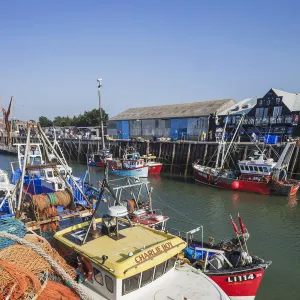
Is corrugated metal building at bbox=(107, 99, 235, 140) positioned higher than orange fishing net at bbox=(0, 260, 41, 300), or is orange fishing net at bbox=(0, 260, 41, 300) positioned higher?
corrugated metal building at bbox=(107, 99, 235, 140)

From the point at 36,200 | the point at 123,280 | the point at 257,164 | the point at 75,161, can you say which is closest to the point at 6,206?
the point at 36,200

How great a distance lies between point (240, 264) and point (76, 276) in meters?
7.00

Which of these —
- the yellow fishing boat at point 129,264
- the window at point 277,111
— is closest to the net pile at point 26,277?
the yellow fishing boat at point 129,264

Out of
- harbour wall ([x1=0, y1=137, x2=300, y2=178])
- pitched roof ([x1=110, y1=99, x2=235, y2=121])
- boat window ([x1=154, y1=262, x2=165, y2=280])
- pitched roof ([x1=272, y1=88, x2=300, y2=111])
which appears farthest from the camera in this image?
pitched roof ([x1=110, y1=99, x2=235, y2=121])

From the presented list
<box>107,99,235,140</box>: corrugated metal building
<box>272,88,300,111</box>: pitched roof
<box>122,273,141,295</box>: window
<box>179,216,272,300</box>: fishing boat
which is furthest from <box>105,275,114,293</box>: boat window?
<box>107,99,235,140</box>: corrugated metal building

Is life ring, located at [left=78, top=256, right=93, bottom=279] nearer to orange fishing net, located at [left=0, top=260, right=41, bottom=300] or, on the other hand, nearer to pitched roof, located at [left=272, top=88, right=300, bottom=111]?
orange fishing net, located at [left=0, top=260, right=41, bottom=300]

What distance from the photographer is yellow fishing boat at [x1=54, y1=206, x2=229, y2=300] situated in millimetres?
6793

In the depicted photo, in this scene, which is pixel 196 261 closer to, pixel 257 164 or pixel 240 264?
pixel 240 264

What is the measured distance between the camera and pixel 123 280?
670cm

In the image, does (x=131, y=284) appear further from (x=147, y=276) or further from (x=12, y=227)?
(x=12, y=227)

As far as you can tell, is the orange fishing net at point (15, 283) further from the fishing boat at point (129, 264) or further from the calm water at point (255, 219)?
the calm water at point (255, 219)

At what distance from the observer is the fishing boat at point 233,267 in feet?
34.3

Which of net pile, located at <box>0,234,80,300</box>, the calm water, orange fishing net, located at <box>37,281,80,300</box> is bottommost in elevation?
the calm water

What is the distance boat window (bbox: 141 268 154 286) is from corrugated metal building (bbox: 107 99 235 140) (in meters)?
43.1
